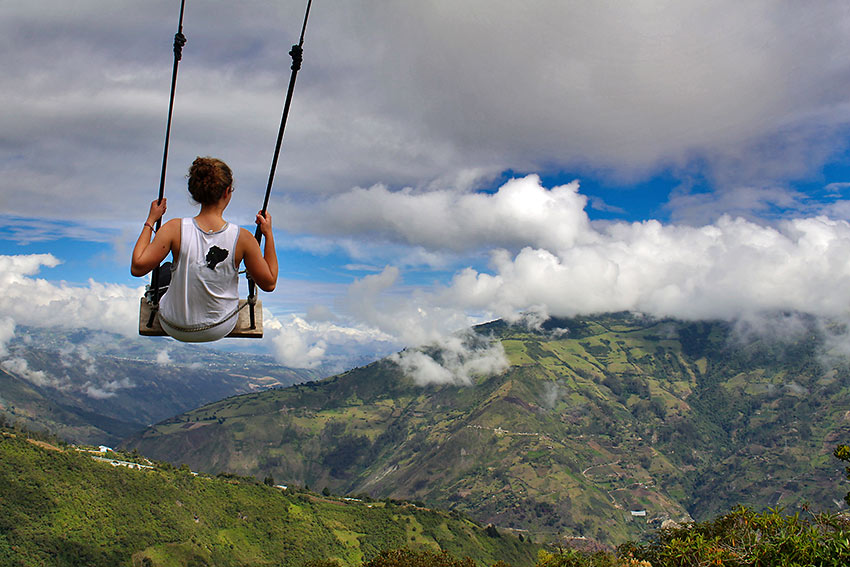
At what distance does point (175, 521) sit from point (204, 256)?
162522mm

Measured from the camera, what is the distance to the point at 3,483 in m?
120

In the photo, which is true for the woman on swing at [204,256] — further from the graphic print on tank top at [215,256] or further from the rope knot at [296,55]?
the rope knot at [296,55]

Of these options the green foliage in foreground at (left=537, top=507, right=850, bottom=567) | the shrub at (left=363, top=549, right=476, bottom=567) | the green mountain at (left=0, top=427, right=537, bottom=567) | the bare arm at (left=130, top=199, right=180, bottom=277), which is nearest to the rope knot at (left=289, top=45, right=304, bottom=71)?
the bare arm at (left=130, top=199, right=180, bottom=277)

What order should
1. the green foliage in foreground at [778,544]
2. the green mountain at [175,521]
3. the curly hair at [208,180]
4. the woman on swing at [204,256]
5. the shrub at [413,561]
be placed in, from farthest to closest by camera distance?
the green mountain at [175,521] → the shrub at [413,561] → the green foliage in foreground at [778,544] → the curly hair at [208,180] → the woman on swing at [204,256]

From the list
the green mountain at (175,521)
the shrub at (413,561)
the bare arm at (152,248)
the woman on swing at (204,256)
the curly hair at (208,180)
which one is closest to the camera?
the bare arm at (152,248)

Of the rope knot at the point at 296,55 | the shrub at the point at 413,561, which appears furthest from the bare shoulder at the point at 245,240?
the shrub at the point at 413,561

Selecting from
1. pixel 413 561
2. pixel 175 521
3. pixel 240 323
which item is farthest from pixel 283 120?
pixel 175 521

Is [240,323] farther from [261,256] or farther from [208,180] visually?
[208,180]

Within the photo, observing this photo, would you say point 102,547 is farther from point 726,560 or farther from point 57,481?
point 726,560

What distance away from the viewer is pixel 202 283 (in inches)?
171

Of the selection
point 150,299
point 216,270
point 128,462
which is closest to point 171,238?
point 216,270

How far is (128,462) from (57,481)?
37325mm

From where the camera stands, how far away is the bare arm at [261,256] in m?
4.30

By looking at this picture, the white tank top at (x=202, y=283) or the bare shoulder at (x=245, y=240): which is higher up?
the bare shoulder at (x=245, y=240)
